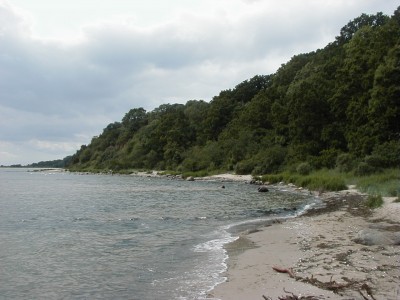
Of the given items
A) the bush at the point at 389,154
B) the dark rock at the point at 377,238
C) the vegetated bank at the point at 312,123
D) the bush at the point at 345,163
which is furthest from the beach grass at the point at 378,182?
the dark rock at the point at 377,238

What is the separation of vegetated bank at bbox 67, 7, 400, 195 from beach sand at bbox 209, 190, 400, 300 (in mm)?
23106

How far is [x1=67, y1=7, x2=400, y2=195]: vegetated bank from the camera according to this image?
2007 inches

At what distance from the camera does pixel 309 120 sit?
67438mm

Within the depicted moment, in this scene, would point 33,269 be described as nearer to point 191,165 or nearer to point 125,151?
point 191,165

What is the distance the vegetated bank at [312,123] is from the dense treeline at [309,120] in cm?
14

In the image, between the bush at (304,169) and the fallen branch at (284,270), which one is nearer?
the fallen branch at (284,270)

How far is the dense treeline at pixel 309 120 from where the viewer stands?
51.6 meters

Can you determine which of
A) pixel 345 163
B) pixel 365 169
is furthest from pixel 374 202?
pixel 345 163

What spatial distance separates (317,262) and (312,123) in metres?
57.3

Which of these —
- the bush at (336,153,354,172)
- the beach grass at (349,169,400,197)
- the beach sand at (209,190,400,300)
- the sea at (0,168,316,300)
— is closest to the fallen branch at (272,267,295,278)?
the beach sand at (209,190,400,300)

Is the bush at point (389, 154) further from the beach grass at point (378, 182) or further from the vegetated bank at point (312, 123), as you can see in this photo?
the beach grass at point (378, 182)

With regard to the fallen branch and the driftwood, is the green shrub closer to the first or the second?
the fallen branch

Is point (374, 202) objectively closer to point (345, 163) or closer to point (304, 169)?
point (345, 163)

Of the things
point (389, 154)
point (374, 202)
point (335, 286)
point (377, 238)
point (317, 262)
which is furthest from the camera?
point (389, 154)
